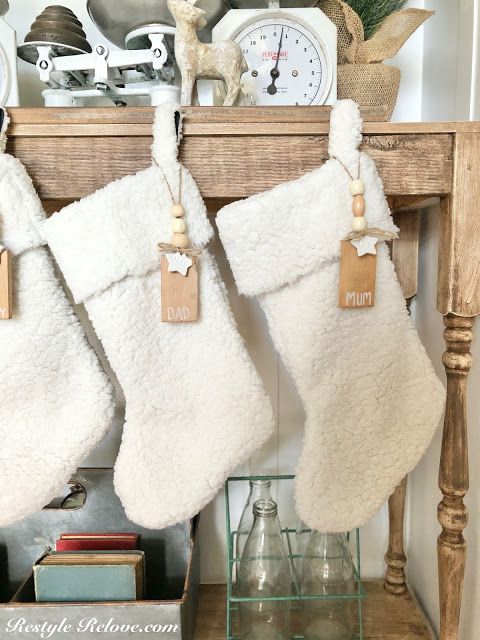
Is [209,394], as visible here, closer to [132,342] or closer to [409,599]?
[132,342]

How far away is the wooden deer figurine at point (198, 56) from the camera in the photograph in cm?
78


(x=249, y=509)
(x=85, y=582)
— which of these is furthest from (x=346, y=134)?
(x=85, y=582)

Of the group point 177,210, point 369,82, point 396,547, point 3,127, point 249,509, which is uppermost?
point 369,82

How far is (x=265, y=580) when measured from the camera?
3.07 ft

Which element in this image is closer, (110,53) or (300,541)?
(110,53)

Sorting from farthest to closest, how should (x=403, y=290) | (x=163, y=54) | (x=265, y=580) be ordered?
(x=403, y=290) < (x=265, y=580) < (x=163, y=54)

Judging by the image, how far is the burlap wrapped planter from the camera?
87 cm

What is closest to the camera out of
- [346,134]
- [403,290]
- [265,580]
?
[346,134]

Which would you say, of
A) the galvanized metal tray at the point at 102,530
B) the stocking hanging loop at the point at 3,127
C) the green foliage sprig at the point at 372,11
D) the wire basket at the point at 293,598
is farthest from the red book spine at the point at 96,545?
the green foliage sprig at the point at 372,11

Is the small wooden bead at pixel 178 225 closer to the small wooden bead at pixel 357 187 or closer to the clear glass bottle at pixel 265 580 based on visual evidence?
the small wooden bead at pixel 357 187

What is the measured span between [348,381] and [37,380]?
44 cm

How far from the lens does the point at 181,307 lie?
2.45 feet

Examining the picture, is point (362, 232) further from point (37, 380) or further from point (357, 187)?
point (37, 380)

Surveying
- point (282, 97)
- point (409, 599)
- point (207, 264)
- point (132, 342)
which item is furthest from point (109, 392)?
point (409, 599)
